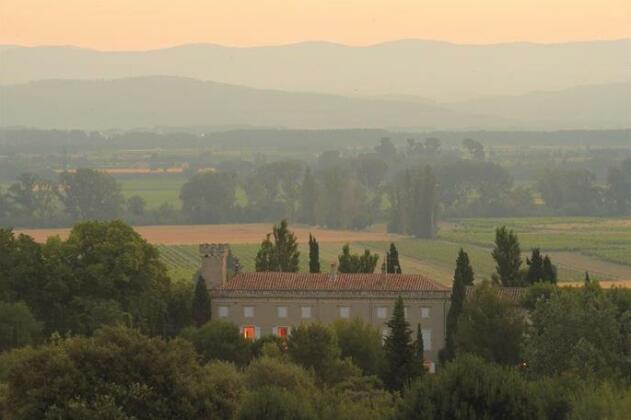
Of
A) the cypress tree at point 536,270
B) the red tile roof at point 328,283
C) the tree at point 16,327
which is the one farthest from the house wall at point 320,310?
the tree at point 16,327

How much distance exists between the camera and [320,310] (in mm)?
63844

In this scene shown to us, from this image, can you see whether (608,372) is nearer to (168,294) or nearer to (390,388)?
(390,388)

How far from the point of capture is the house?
63250 mm

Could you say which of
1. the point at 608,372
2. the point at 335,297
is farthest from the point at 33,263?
the point at 608,372

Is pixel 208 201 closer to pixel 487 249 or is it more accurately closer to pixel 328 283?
pixel 487 249

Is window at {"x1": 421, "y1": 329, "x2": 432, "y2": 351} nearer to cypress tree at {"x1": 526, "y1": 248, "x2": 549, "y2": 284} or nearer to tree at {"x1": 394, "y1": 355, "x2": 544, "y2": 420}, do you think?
cypress tree at {"x1": 526, "y1": 248, "x2": 549, "y2": 284}

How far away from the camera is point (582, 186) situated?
Result: 545 ft

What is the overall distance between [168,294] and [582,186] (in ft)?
352

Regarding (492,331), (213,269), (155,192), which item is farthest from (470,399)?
(155,192)

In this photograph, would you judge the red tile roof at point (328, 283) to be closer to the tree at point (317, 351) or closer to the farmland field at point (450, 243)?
the tree at point (317, 351)

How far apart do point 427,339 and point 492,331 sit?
576cm

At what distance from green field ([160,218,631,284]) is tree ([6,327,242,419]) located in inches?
1895

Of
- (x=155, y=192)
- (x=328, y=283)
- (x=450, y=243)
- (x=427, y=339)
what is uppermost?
(x=155, y=192)

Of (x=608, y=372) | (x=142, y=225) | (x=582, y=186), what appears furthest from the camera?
(x=582, y=186)
